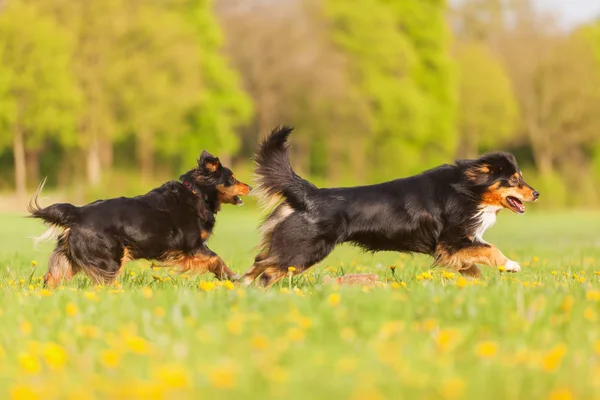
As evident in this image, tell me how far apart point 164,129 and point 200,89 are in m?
2.69

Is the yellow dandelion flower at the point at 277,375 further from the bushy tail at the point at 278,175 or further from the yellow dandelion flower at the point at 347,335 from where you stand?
the bushy tail at the point at 278,175

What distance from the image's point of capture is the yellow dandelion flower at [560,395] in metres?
3.48

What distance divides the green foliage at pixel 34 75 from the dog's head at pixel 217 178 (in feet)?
97.8

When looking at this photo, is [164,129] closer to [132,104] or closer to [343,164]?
[132,104]

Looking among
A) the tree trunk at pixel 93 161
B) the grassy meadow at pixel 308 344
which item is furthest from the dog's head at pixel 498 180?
the tree trunk at pixel 93 161

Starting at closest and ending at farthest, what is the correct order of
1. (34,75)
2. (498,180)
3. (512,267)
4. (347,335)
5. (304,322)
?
1. (347,335)
2. (304,322)
3. (512,267)
4. (498,180)
5. (34,75)

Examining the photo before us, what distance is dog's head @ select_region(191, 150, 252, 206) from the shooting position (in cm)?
850

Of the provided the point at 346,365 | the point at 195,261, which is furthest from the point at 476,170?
the point at 346,365

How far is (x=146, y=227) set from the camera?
792cm

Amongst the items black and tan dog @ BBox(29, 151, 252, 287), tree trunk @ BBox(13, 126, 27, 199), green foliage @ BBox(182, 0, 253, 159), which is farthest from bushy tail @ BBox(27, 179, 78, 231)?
green foliage @ BBox(182, 0, 253, 159)

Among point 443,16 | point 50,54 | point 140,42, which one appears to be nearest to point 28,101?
point 50,54

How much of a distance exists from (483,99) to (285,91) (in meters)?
15.9

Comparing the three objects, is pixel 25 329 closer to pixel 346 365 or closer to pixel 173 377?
pixel 173 377

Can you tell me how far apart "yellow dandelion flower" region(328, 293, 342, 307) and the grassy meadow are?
0.7 inches
